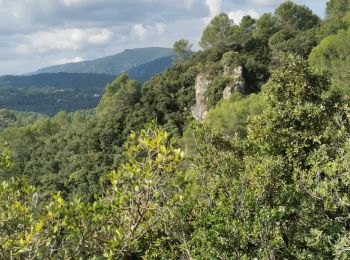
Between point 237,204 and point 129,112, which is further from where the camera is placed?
point 129,112

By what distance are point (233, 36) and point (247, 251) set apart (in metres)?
91.1

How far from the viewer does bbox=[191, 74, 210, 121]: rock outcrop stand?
77062mm

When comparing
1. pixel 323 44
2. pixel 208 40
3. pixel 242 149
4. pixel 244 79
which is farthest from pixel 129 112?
pixel 242 149

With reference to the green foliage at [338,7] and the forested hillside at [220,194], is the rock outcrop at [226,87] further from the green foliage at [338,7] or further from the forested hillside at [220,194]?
the forested hillside at [220,194]

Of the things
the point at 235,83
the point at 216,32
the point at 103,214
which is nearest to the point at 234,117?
the point at 235,83

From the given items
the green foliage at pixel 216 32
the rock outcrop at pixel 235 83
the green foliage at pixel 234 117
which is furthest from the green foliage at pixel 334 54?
the green foliage at pixel 216 32

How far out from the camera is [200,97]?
78.0 m

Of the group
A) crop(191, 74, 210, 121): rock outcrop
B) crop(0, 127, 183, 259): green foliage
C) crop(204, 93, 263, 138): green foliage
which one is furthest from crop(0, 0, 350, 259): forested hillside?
crop(191, 74, 210, 121): rock outcrop

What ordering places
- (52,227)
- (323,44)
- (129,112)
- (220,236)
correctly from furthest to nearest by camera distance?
(129,112) → (323,44) → (220,236) → (52,227)

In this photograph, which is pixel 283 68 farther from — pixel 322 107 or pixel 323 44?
pixel 323 44

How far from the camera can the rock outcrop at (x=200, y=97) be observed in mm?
77062

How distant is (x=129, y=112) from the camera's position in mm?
80125

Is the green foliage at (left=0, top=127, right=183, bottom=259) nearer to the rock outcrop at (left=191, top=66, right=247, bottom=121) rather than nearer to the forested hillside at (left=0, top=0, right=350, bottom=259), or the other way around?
the forested hillside at (left=0, top=0, right=350, bottom=259)

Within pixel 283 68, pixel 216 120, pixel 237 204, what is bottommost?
pixel 216 120
